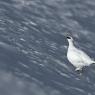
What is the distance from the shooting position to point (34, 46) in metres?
27.8

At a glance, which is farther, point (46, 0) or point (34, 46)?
point (46, 0)

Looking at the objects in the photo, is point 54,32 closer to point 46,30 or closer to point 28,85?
point 46,30

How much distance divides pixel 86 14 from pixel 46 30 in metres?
2.42

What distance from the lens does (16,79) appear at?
89.7 feet

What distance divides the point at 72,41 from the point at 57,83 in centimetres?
231

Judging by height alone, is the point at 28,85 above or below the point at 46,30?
below

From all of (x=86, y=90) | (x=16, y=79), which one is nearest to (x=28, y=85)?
(x=16, y=79)

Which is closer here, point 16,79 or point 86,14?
point 16,79

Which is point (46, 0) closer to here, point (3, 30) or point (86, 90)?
point (3, 30)

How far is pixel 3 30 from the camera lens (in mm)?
28094

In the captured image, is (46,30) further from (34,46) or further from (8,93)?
(8,93)

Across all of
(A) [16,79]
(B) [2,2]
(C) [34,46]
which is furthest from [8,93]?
(B) [2,2]

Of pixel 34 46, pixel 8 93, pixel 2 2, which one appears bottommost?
pixel 8 93

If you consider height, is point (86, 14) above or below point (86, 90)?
above
